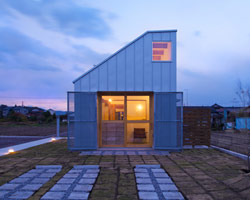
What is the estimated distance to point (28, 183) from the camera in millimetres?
3971

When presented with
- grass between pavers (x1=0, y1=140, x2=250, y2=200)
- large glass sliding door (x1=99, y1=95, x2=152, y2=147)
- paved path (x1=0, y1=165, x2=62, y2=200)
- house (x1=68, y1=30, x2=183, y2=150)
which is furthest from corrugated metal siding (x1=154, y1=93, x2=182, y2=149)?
paved path (x1=0, y1=165, x2=62, y2=200)

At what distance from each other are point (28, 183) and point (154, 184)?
2675mm

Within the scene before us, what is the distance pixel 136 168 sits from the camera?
16.8 ft

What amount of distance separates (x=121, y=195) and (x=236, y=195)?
2071mm

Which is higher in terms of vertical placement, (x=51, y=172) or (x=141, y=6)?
(x=141, y=6)

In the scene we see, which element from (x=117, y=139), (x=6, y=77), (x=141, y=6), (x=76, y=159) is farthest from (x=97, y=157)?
(x=6, y=77)

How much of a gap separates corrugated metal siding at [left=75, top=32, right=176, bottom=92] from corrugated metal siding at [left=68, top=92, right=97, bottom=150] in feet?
1.90

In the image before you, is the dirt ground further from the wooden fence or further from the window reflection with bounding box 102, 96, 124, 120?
the wooden fence

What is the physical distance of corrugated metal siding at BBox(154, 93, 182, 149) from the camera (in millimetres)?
7551

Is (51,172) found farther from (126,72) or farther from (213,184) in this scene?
(126,72)

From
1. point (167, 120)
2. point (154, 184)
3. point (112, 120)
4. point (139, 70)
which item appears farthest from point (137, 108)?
point (154, 184)

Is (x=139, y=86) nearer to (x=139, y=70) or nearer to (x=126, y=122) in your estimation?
(x=139, y=70)

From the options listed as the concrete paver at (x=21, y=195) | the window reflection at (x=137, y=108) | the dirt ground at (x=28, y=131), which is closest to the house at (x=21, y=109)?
the dirt ground at (x=28, y=131)

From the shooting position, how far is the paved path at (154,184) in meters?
3.36
